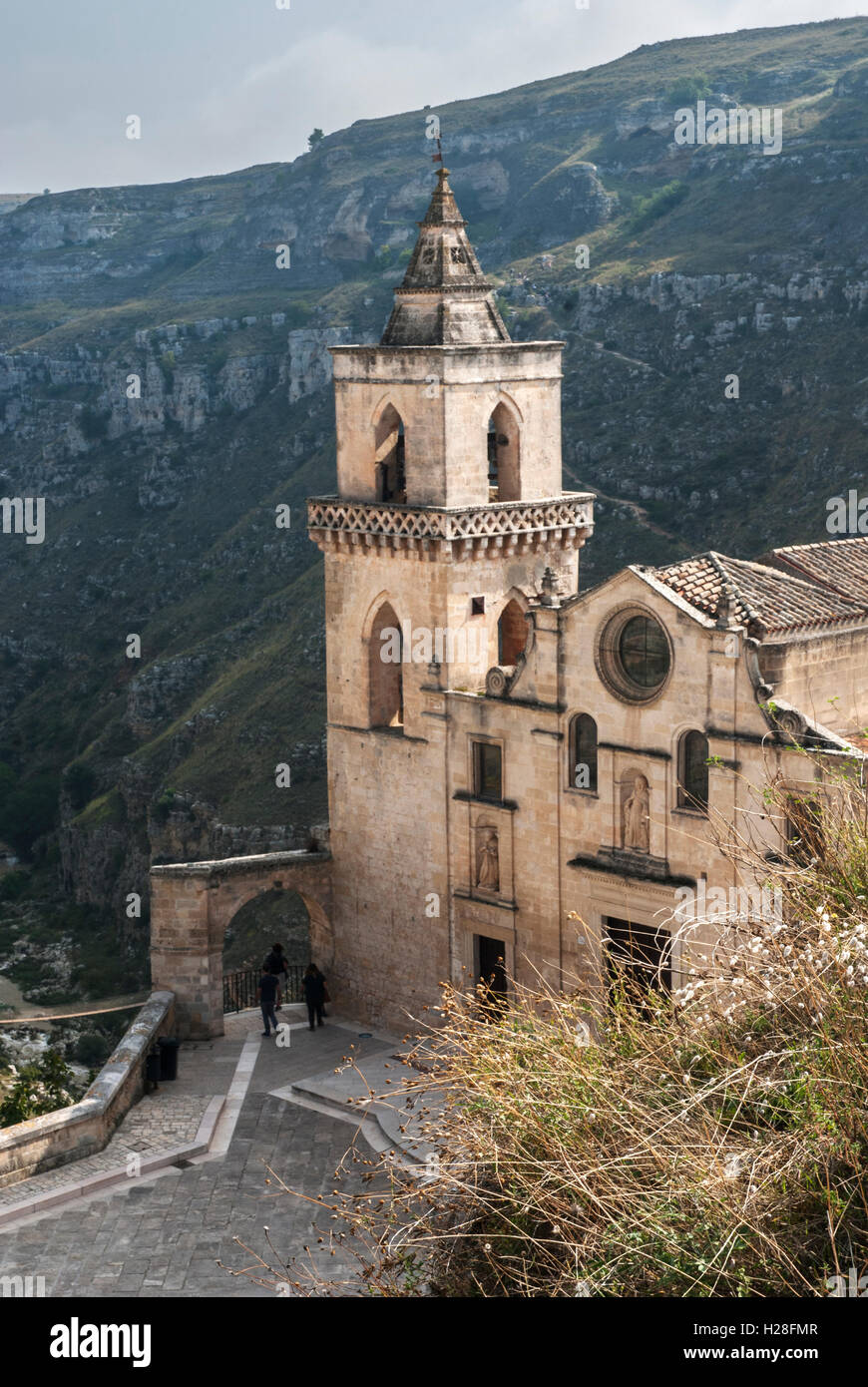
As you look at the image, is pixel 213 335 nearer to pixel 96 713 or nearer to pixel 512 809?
pixel 96 713

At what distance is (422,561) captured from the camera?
28891 millimetres

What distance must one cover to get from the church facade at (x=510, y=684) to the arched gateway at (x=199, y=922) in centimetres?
172

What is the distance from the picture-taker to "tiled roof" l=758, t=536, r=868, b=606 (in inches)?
1058

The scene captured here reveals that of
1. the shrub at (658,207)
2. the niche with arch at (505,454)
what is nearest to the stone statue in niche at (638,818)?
the niche with arch at (505,454)

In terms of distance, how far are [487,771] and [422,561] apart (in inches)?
138

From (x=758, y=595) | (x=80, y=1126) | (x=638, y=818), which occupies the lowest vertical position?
(x=80, y=1126)

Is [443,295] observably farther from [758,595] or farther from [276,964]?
[276,964]

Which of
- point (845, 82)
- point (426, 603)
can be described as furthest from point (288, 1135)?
point (845, 82)

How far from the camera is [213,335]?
391ft

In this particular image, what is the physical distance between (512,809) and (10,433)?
9766 centimetres

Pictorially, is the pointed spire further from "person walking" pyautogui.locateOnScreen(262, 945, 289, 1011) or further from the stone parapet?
"person walking" pyautogui.locateOnScreen(262, 945, 289, 1011)

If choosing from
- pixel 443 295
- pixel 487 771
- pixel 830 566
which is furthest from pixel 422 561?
pixel 830 566

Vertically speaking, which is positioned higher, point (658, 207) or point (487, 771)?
point (658, 207)

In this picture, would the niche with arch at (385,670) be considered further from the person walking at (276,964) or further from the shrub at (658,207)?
the shrub at (658,207)
